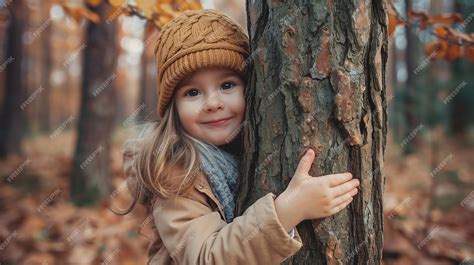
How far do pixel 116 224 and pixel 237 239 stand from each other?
3.76 metres

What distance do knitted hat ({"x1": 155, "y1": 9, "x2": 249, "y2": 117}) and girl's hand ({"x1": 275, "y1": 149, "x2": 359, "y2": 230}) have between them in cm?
57

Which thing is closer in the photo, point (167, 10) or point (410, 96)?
point (167, 10)

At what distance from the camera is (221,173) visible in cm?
179

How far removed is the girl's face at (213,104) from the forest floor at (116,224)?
211 cm

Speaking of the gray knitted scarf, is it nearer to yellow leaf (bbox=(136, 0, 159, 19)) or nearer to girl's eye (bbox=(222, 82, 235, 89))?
girl's eye (bbox=(222, 82, 235, 89))

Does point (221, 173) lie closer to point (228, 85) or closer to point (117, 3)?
point (228, 85)

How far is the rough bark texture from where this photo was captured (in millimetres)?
1418

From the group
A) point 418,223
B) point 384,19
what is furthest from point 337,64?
point 418,223

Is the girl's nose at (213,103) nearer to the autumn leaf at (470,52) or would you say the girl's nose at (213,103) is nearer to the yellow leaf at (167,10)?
the yellow leaf at (167,10)

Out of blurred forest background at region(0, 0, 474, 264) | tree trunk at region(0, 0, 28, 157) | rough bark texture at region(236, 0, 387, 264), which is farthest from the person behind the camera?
tree trunk at region(0, 0, 28, 157)

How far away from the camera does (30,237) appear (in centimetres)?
437

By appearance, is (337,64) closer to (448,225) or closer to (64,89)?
Answer: (448,225)

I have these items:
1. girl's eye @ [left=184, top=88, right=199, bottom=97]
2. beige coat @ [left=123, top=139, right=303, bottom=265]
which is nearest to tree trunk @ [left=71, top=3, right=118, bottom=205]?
girl's eye @ [left=184, top=88, right=199, bottom=97]

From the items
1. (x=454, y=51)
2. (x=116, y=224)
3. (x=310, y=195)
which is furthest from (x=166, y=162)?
(x=116, y=224)
